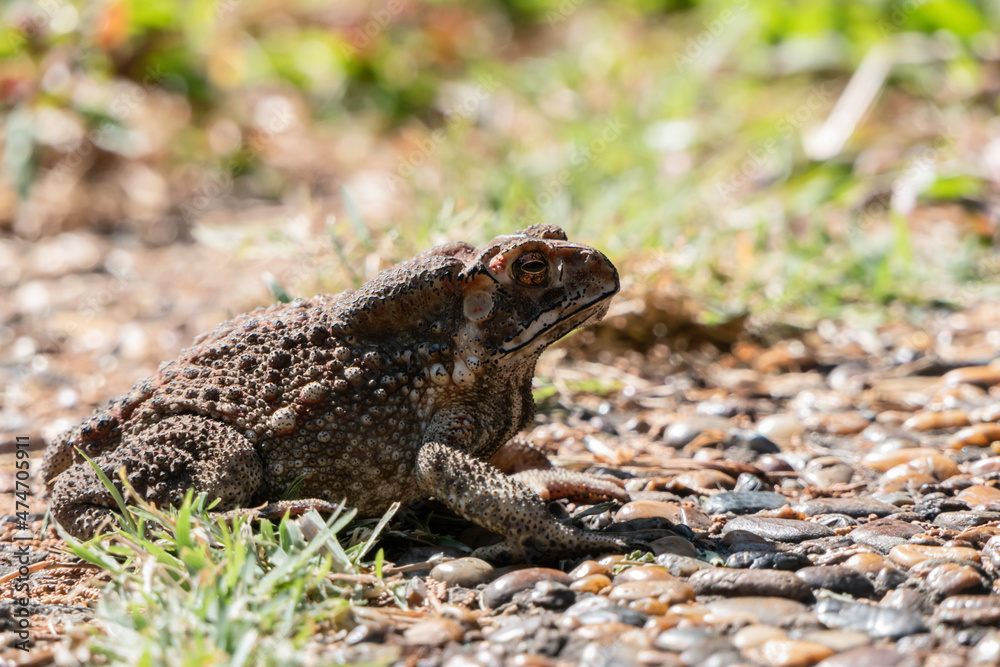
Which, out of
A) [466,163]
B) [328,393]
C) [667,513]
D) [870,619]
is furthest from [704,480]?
[466,163]

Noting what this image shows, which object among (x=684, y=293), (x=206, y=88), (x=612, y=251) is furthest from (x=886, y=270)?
(x=206, y=88)

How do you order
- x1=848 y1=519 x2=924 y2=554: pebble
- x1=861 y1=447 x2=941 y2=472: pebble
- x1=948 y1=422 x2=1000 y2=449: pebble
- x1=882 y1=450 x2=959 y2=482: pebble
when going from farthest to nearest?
x1=948 y1=422 x2=1000 y2=449: pebble, x1=861 y1=447 x2=941 y2=472: pebble, x1=882 y1=450 x2=959 y2=482: pebble, x1=848 y1=519 x2=924 y2=554: pebble

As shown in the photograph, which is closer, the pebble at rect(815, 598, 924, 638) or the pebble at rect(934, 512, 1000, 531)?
the pebble at rect(815, 598, 924, 638)

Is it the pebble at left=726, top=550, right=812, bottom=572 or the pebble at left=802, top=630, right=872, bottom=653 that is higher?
the pebble at left=726, top=550, right=812, bottom=572

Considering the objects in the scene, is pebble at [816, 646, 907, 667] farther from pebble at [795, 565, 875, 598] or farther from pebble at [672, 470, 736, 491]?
pebble at [672, 470, 736, 491]

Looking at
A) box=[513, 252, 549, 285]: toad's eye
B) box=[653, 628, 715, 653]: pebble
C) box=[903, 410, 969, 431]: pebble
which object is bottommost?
box=[903, 410, 969, 431]: pebble

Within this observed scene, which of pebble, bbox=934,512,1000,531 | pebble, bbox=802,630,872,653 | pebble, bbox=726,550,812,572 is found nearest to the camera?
pebble, bbox=802,630,872,653

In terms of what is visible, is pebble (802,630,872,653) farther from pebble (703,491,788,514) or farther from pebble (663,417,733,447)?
pebble (663,417,733,447)

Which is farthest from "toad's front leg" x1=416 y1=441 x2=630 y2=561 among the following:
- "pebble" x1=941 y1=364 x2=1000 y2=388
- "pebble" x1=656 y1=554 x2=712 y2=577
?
"pebble" x1=941 y1=364 x2=1000 y2=388

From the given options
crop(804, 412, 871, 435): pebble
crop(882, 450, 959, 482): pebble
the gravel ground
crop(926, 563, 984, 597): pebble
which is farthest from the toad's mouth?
crop(804, 412, 871, 435): pebble
